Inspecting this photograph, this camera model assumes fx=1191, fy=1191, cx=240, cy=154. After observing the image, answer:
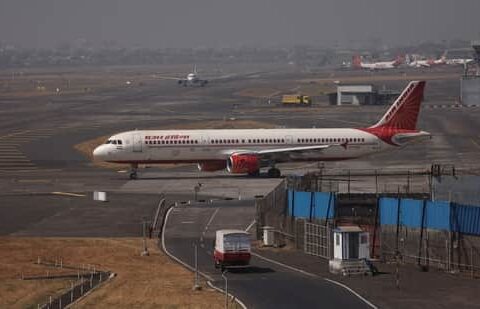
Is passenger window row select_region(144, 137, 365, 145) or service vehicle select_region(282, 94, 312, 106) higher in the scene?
service vehicle select_region(282, 94, 312, 106)

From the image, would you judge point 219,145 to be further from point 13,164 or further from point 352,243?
point 352,243

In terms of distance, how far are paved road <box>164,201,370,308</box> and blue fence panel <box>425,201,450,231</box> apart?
22.6 feet

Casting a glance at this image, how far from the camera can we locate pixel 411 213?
59.8 metres

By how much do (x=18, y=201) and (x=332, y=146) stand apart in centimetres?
2610

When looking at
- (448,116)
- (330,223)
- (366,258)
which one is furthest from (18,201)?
(448,116)

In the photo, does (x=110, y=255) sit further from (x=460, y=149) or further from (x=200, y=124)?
(x=200, y=124)

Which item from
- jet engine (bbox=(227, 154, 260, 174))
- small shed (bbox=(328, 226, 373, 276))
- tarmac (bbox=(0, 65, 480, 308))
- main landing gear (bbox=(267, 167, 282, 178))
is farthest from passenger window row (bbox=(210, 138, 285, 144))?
small shed (bbox=(328, 226, 373, 276))

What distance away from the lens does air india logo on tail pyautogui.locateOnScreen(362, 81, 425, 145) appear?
98500mm

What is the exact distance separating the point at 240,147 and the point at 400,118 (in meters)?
14.0

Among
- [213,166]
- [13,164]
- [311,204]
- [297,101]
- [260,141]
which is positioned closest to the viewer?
[311,204]

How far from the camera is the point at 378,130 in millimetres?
98562

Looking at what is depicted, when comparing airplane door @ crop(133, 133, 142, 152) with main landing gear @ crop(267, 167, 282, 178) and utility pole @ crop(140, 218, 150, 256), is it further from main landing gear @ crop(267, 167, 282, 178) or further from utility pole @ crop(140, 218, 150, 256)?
utility pole @ crop(140, 218, 150, 256)

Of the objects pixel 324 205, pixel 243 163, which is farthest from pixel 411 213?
pixel 243 163

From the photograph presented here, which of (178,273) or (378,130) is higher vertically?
(378,130)
